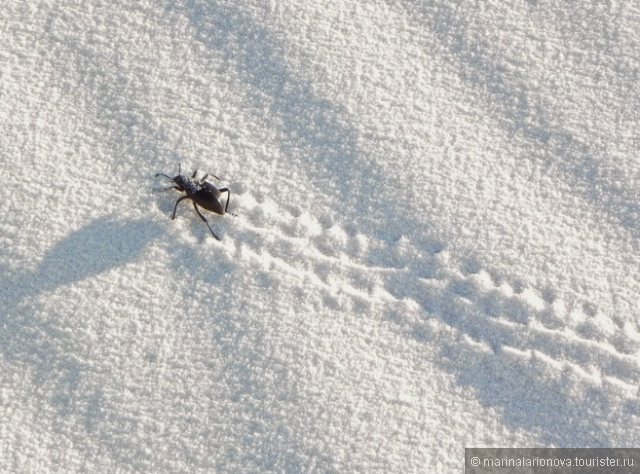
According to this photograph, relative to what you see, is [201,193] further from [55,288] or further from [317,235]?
[55,288]

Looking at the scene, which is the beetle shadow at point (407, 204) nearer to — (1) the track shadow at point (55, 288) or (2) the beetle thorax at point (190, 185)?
(2) the beetle thorax at point (190, 185)

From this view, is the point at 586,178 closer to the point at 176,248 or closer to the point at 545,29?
the point at 545,29

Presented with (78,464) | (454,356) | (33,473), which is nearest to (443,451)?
(454,356)

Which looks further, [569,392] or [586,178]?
[586,178]

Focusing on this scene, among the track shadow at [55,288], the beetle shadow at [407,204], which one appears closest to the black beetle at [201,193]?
the track shadow at [55,288]

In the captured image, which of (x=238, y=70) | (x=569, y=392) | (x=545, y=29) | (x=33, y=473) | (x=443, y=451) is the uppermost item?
(x=545, y=29)

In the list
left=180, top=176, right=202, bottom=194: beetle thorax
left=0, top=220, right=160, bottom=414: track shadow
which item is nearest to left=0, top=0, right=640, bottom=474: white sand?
left=0, top=220, right=160, bottom=414: track shadow

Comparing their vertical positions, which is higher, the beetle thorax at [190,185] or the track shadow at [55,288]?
the beetle thorax at [190,185]

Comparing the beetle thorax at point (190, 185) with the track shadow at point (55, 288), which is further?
the beetle thorax at point (190, 185)
